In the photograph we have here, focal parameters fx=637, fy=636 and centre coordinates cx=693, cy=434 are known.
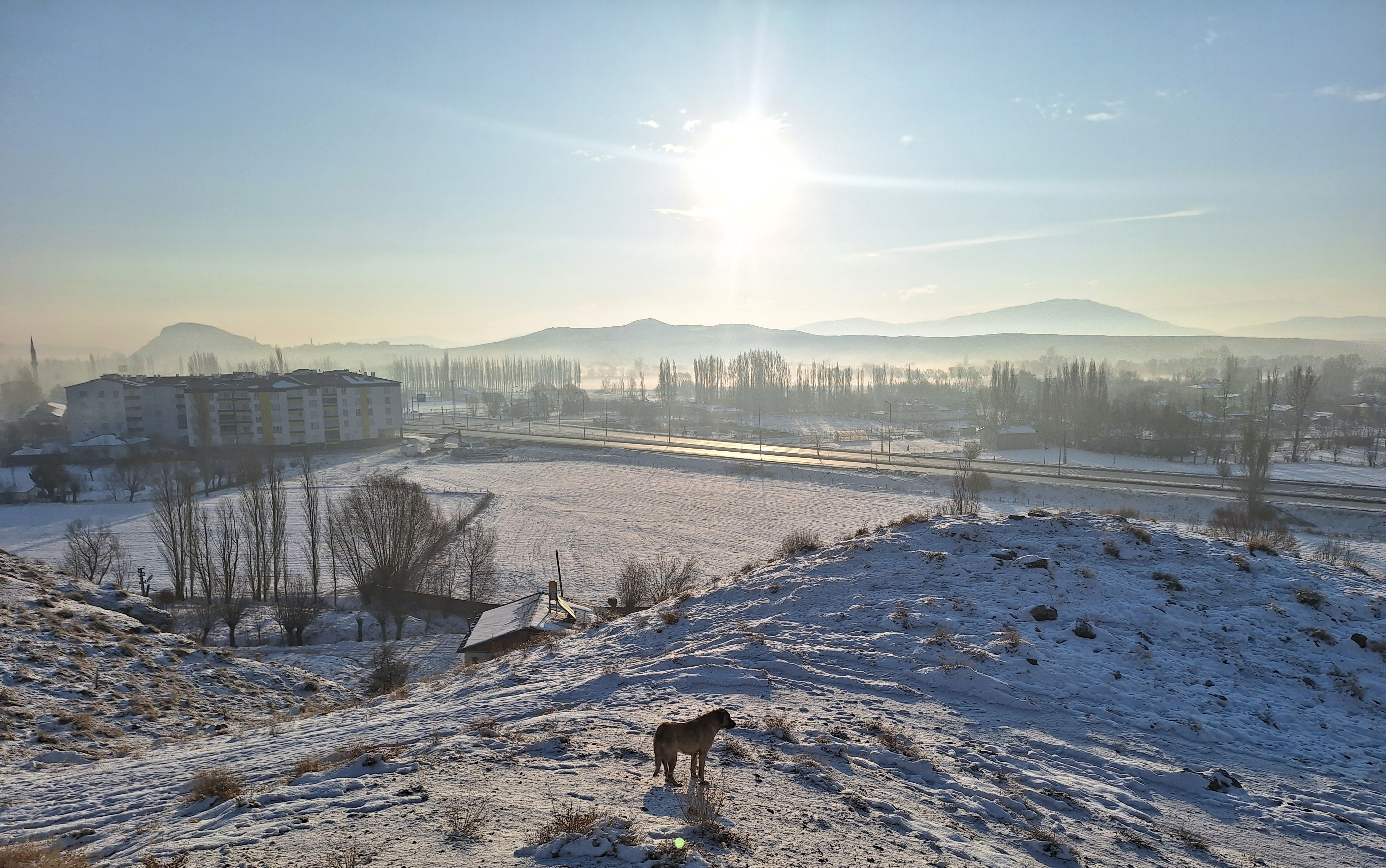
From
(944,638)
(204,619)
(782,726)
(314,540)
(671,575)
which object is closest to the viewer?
(782,726)

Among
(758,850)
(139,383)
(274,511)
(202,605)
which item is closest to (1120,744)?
(758,850)

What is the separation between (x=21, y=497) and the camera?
47719 millimetres

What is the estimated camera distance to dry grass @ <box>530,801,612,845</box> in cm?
487

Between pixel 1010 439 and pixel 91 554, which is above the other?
pixel 1010 439

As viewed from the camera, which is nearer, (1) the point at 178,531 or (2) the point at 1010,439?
(1) the point at 178,531

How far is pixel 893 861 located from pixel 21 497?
6727cm

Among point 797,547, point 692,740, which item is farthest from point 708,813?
point 797,547

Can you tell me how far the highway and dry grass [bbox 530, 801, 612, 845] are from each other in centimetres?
4687

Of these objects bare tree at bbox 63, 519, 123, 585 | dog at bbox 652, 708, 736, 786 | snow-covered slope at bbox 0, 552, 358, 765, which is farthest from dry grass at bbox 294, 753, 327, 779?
bare tree at bbox 63, 519, 123, 585

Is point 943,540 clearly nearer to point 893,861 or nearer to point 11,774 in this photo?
point 893,861

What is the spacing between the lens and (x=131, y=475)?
5188cm

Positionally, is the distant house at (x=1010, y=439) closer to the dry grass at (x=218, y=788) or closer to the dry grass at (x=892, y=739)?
the dry grass at (x=892, y=739)

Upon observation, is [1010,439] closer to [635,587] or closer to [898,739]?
[635,587]

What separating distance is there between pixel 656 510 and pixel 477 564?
17.5 meters
